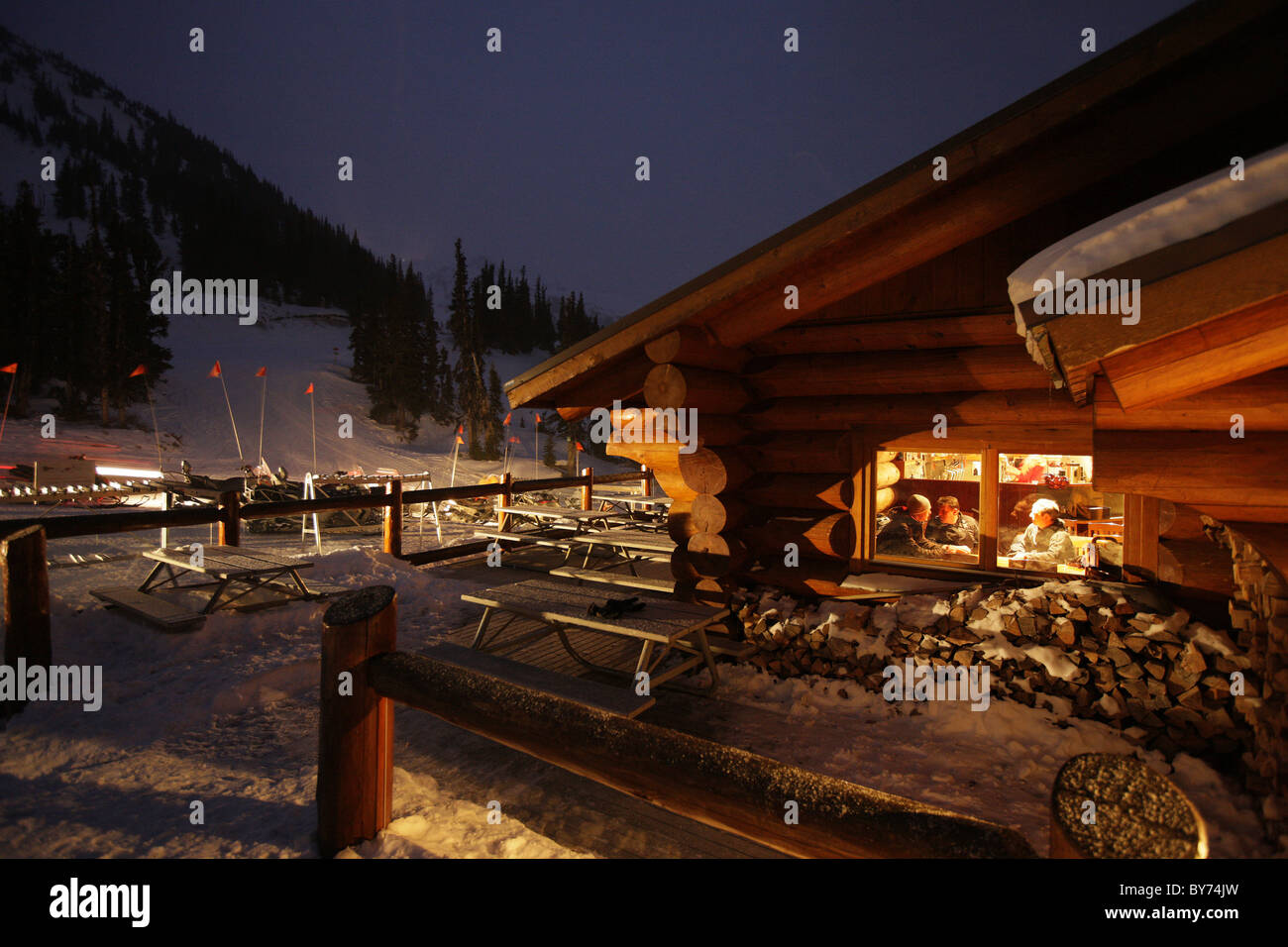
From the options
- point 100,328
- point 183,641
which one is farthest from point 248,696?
point 100,328

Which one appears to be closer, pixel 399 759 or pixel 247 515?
pixel 399 759

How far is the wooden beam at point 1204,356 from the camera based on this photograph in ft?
7.36

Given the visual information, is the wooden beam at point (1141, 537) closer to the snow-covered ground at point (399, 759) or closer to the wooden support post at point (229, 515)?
the snow-covered ground at point (399, 759)

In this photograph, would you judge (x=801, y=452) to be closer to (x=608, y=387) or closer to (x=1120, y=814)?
(x=608, y=387)

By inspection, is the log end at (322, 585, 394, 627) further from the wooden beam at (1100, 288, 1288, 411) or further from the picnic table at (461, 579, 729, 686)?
the wooden beam at (1100, 288, 1288, 411)

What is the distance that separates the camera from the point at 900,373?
523cm

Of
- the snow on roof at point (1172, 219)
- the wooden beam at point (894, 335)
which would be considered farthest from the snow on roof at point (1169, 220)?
the wooden beam at point (894, 335)

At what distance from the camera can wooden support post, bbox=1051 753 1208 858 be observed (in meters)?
1.23

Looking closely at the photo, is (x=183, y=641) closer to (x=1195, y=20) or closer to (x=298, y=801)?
(x=298, y=801)

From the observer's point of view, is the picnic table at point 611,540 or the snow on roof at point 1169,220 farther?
the picnic table at point 611,540

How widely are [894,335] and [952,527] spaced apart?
3936 millimetres

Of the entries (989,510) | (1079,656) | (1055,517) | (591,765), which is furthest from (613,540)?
(591,765)

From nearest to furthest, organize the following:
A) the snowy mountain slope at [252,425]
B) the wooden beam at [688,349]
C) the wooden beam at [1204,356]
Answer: the wooden beam at [1204,356] → the wooden beam at [688,349] → the snowy mountain slope at [252,425]

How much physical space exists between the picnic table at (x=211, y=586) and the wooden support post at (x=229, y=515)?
0.15 meters
